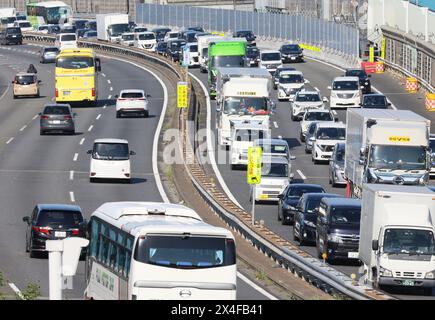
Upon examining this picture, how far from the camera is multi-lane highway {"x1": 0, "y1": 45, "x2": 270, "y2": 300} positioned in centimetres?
3812

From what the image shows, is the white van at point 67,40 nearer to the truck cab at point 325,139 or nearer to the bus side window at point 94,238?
the truck cab at point 325,139

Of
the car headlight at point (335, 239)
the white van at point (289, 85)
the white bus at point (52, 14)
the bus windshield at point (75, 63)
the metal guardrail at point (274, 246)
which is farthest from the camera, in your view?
the white bus at point (52, 14)

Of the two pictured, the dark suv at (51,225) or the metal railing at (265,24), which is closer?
the dark suv at (51,225)

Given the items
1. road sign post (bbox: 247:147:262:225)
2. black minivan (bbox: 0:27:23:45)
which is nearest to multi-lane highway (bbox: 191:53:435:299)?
road sign post (bbox: 247:147:262:225)

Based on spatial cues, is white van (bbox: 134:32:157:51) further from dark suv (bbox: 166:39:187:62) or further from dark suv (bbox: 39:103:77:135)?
dark suv (bbox: 39:103:77:135)

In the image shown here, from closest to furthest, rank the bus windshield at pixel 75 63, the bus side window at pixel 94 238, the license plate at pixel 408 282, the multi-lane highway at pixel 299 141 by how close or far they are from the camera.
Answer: the bus side window at pixel 94 238 → the license plate at pixel 408 282 → the multi-lane highway at pixel 299 141 → the bus windshield at pixel 75 63

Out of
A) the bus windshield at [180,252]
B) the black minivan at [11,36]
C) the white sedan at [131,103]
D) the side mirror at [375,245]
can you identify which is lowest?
the black minivan at [11,36]

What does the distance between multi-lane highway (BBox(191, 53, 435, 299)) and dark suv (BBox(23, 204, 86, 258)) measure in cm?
739

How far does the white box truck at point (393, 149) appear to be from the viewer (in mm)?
46656

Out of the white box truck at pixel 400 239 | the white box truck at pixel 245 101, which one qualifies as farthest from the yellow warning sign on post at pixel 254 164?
the white box truck at pixel 245 101

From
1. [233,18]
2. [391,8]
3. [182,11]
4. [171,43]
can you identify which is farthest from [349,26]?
[182,11]

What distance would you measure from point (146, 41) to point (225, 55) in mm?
38335

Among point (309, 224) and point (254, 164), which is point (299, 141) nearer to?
point (254, 164)

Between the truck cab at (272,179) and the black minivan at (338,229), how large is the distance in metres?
12.4
